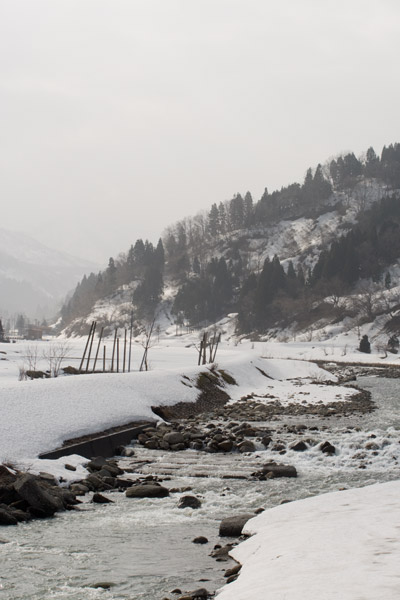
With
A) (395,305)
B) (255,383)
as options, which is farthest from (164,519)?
(395,305)

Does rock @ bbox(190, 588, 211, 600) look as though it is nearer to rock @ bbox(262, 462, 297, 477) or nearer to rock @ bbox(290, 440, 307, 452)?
rock @ bbox(262, 462, 297, 477)

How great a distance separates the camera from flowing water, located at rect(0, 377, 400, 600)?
7.58 meters

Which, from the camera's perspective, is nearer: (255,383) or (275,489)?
(275,489)

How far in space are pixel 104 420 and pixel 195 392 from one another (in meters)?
12.7

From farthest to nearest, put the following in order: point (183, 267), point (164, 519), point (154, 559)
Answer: point (183, 267) < point (164, 519) < point (154, 559)

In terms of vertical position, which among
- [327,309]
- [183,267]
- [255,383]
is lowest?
[255,383]

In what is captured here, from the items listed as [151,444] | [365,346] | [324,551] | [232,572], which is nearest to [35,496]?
[232,572]

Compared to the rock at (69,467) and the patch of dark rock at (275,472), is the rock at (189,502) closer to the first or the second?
the patch of dark rock at (275,472)

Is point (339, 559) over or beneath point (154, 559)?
over

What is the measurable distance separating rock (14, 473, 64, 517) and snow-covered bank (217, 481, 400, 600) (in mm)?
3870

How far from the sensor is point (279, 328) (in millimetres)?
126125

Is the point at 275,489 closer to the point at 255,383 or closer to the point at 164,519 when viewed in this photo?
the point at 164,519

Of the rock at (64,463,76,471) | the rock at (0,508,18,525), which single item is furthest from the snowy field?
the rock at (0,508,18,525)

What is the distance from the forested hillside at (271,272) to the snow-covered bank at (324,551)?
93980mm
